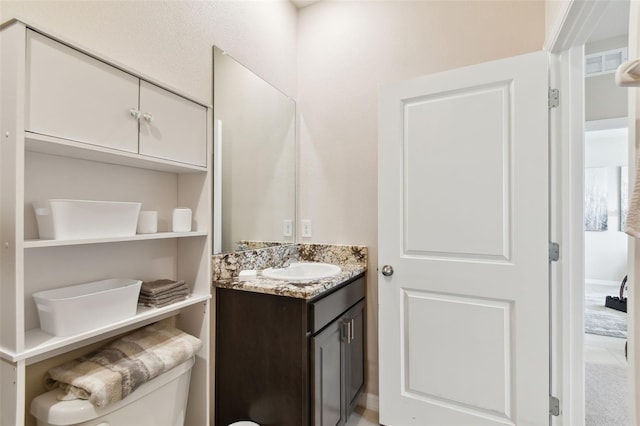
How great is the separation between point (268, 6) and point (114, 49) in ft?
4.01

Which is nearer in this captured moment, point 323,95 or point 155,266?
point 155,266

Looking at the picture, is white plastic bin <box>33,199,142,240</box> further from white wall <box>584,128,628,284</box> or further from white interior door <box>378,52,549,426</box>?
white wall <box>584,128,628,284</box>

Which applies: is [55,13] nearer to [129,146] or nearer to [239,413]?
[129,146]

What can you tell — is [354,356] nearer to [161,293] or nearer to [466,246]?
[466,246]

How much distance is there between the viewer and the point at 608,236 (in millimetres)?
4848

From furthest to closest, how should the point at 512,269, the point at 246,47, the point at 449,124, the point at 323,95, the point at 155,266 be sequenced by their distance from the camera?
the point at 323,95 < the point at 246,47 < the point at 449,124 < the point at 512,269 < the point at 155,266

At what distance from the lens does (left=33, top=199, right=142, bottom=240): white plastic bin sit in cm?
92

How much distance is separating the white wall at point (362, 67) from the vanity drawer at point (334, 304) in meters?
0.18

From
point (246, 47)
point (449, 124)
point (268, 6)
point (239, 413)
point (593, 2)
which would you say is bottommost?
point (239, 413)

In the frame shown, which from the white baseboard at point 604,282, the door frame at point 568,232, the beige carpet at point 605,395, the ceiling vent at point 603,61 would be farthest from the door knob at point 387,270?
the white baseboard at point 604,282

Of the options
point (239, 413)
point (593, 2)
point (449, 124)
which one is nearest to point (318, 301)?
point (239, 413)

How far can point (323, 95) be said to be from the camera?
2238mm

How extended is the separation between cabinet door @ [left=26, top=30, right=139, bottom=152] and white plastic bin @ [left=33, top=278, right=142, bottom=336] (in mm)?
486

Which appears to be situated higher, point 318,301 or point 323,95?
point 323,95
